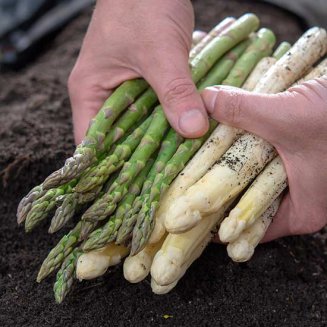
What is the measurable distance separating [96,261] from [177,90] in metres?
0.64

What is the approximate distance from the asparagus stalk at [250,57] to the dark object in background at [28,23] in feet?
6.22

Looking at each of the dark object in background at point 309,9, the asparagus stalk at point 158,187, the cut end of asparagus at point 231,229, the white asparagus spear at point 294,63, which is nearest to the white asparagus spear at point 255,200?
the cut end of asparagus at point 231,229

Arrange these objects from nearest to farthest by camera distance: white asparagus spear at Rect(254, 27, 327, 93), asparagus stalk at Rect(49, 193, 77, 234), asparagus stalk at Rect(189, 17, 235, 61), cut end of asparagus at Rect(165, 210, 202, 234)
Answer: cut end of asparagus at Rect(165, 210, 202, 234)
asparagus stalk at Rect(49, 193, 77, 234)
white asparagus spear at Rect(254, 27, 327, 93)
asparagus stalk at Rect(189, 17, 235, 61)

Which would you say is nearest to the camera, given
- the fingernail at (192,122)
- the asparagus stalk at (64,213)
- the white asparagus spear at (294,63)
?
the asparagus stalk at (64,213)

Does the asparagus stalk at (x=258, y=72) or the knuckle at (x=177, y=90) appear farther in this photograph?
the asparagus stalk at (x=258, y=72)

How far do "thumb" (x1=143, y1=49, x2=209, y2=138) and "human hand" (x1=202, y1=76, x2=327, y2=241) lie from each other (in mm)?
56

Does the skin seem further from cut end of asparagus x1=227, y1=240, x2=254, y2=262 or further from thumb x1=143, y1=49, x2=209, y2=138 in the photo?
cut end of asparagus x1=227, y1=240, x2=254, y2=262

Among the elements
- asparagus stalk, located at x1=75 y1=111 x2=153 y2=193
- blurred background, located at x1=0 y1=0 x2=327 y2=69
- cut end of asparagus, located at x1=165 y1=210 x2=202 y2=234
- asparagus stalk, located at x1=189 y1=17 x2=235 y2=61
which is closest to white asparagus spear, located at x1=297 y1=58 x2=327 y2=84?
asparagus stalk, located at x1=189 y1=17 x2=235 y2=61

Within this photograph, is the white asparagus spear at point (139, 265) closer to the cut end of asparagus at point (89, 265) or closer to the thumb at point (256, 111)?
the cut end of asparagus at point (89, 265)

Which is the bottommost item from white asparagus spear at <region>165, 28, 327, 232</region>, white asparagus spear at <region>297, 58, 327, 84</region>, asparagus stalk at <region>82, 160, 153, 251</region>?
→ asparagus stalk at <region>82, 160, 153, 251</region>

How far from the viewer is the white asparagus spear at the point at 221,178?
68.2 inches

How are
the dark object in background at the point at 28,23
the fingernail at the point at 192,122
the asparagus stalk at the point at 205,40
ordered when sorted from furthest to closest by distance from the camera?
the dark object in background at the point at 28,23
the asparagus stalk at the point at 205,40
the fingernail at the point at 192,122

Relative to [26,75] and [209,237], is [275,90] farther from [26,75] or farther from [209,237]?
[26,75]

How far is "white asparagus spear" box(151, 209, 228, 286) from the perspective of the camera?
1.76 meters
